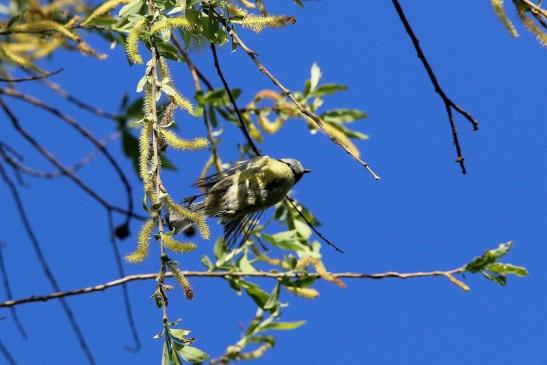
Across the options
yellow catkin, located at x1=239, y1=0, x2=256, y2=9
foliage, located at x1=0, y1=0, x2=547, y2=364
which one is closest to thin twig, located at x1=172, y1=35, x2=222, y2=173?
foliage, located at x1=0, y1=0, x2=547, y2=364

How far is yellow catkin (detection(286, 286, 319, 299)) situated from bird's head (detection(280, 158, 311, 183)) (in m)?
0.31

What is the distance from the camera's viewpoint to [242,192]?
2102mm

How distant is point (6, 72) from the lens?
2.34 m

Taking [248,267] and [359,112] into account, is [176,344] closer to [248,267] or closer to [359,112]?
[248,267]

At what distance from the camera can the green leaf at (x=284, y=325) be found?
2330mm

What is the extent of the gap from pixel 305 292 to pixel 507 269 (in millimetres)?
519

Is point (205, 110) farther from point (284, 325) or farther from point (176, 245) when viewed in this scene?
point (176, 245)

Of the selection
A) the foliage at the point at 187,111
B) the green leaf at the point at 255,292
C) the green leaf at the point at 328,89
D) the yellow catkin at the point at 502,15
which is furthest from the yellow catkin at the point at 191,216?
the green leaf at the point at 328,89

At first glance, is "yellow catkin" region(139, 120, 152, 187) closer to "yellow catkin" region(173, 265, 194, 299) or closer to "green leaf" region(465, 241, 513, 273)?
"yellow catkin" region(173, 265, 194, 299)

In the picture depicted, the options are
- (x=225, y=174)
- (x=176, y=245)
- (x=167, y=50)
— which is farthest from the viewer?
(x=225, y=174)

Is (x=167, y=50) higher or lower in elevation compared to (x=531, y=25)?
higher

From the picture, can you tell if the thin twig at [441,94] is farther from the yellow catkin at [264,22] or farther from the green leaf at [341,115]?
the green leaf at [341,115]

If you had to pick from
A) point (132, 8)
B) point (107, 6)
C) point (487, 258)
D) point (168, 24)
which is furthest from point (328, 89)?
point (168, 24)

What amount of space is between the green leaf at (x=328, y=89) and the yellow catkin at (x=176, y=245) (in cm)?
153
